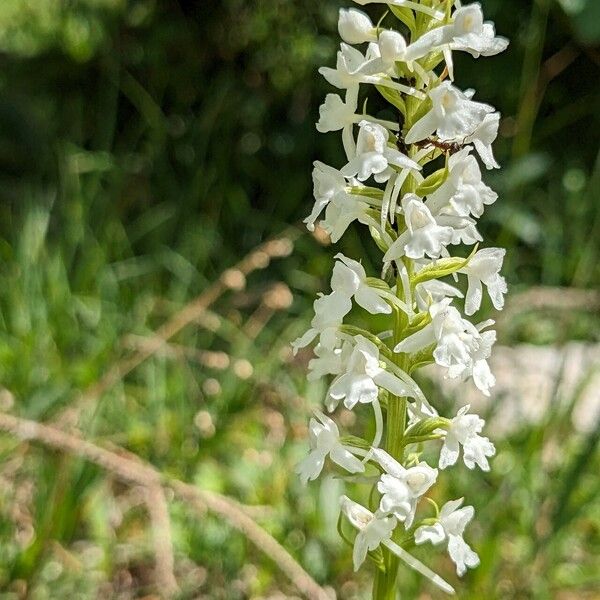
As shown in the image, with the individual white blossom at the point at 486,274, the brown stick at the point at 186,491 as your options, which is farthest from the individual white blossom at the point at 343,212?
the brown stick at the point at 186,491

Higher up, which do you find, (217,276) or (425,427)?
(425,427)

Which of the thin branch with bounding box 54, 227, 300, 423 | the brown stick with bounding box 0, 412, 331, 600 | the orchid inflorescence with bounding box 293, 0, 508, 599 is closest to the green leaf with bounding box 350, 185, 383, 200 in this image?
the orchid inflorescence with bounding box 293, 0, 508, 599

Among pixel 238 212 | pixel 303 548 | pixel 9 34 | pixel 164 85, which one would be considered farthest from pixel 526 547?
pixel 9 34

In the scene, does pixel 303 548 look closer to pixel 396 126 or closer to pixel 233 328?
pixel 233 328

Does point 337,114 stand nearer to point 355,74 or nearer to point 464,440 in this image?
point 355,74

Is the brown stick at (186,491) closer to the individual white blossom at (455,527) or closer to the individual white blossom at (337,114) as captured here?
the individual white blossom at (455,527)

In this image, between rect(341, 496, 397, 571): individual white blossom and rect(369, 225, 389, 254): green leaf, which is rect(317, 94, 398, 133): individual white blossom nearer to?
rect(369, 225, 389, 254): green leaf

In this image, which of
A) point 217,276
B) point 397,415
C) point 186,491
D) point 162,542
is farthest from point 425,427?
point 217,276
